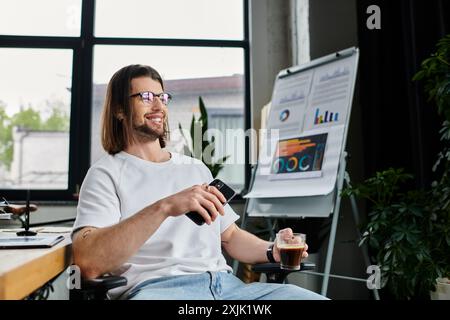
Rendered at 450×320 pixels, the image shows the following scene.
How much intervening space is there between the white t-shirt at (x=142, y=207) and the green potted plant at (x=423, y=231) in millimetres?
949

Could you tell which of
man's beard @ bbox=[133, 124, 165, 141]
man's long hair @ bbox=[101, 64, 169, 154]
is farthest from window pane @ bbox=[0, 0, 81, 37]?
man's beard @ bbox=[133, 124, 165, 141]

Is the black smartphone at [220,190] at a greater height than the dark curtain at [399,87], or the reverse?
the dark curtain at [399,87]

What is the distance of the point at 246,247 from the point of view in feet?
4.78

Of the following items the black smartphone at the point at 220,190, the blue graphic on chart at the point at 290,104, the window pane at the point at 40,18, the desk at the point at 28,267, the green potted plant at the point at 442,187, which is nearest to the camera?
the desk at the point at 28,267

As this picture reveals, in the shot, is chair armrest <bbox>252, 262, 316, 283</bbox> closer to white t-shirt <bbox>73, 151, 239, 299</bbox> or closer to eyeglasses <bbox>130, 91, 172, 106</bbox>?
white t-shirt <bbox>73, 151, 239, 299</bbox>

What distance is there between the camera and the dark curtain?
226 cm

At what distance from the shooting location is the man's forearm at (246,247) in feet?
4.67

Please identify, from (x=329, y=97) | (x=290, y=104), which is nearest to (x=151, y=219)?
(x=329, y=97)

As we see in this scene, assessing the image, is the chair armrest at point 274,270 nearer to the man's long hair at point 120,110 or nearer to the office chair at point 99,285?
the office chair at point 99,285

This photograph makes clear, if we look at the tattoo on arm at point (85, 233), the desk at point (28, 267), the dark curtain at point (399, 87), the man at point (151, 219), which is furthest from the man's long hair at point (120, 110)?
the dark curtain at point (399, 87)

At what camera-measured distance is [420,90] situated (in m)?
2.32
